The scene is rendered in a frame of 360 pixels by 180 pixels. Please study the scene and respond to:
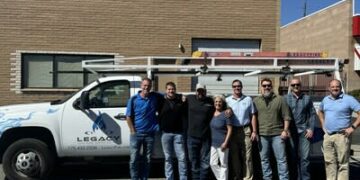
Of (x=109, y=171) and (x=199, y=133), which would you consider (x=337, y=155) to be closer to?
(x=199, y=133)

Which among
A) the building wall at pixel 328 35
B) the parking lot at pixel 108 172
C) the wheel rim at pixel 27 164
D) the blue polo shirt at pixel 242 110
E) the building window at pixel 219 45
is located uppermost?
the building wall at pixel 328 35

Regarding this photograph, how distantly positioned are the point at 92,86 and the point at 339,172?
4.21 meters

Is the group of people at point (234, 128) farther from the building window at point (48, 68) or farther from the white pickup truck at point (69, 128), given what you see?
the building window at point (48, 68)

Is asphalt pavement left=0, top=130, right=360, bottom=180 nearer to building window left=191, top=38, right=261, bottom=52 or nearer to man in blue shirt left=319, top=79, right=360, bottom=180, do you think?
man in blue shirt left=319, top=79, right=360, bottom=180

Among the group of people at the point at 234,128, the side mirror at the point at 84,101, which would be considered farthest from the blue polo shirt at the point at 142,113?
the side mirror at the point at 84,101

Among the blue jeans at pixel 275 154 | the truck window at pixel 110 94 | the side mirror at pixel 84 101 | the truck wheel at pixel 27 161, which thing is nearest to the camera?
the blue jeans at pixel 275 154

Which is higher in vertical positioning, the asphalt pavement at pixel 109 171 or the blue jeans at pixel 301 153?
the blue jeans at pixel 301 153

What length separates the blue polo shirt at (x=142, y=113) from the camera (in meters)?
7.89

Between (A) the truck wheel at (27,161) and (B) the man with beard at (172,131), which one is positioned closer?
(B) the man with beard at (172,131)

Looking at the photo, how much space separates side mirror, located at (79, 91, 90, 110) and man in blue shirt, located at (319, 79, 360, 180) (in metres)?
3.82

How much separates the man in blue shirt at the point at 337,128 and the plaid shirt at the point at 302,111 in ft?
0.67

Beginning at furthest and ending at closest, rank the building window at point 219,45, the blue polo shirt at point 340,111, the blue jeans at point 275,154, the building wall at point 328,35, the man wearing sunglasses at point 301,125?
the building wall at point 328,35, the building window at point 219,45, the man wearing sunglasses at point 301,125, the blue jeans at point 275,154, the blue polo shirt at point 340,111

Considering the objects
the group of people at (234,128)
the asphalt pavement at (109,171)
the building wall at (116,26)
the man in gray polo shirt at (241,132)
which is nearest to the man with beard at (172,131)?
the group of people at (234,128)

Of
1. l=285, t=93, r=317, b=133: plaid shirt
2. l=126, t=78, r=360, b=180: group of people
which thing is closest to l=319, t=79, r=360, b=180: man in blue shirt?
l=126, t=78, r=360, b=180: group of people
